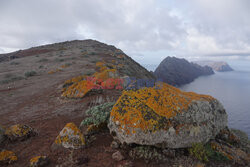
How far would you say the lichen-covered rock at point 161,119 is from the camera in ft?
12.6

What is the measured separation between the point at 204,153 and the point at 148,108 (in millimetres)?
2186

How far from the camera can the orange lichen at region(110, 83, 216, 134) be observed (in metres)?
3.89

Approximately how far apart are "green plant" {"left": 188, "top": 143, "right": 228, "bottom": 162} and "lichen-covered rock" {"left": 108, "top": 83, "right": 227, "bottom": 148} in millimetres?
163

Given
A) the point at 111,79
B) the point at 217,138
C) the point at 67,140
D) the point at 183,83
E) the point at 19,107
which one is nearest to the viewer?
the point at 67,140

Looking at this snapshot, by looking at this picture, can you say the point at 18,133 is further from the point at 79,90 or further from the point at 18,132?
the point at 79,90

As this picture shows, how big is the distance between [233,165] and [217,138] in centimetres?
123

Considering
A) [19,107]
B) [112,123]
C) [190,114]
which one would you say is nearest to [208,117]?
[190,114]

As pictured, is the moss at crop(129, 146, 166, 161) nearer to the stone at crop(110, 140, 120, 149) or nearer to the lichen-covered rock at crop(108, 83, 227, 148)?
the lichen-covered rock at crop(108, 83, 227, 148)

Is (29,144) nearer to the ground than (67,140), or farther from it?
nearer to the ground

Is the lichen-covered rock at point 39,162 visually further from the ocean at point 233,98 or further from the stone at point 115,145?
the ocean at point 233,98

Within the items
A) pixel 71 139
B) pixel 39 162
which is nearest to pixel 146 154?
pixel 71 139

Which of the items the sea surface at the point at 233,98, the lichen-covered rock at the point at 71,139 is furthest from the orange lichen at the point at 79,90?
the sea surface at the point at 233,98

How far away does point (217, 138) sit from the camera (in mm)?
5270

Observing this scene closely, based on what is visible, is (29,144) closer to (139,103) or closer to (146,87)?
(139,103)
